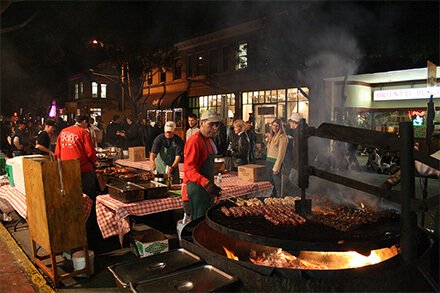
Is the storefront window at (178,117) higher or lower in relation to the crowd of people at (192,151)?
higher

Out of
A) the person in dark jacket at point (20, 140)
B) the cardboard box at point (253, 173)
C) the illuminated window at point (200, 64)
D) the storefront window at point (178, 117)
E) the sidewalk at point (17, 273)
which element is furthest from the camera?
the storefront window at point (178, 117)

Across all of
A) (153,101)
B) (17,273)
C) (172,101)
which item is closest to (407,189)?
(17,273)

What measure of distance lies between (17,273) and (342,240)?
4.62m

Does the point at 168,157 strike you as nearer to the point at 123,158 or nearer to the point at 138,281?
the point at 123,158

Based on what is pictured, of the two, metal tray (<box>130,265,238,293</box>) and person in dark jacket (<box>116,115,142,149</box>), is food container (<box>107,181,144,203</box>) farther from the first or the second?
person in dark jacket (<box>116,115,142,149</box>)

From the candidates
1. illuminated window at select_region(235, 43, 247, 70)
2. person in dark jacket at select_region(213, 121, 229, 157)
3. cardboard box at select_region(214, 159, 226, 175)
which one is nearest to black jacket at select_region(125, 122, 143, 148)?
person in dark jacket at select_region(213, 121, 229, 157)

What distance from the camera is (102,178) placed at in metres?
8.13

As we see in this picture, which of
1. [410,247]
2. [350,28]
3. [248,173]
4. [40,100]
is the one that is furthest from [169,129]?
[40,100]

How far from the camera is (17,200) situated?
6.14 meters

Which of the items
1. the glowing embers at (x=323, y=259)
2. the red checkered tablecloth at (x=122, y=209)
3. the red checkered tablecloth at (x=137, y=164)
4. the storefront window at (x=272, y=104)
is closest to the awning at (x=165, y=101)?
the storefront window at (x=272, y=104)

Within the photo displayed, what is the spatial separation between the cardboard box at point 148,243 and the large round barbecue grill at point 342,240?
204 centimetres

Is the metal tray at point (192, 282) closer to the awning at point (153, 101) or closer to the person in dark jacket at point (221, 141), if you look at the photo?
the person in dark jacket at point (221, 141)

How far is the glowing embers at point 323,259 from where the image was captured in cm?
326

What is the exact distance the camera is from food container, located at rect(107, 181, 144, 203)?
5148mm
